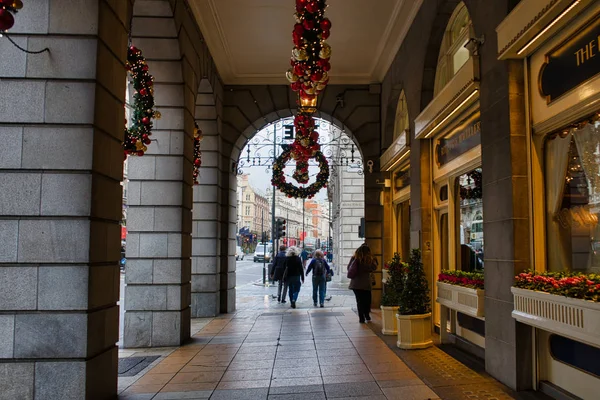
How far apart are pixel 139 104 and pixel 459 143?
469 cm

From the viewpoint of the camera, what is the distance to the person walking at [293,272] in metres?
14.3

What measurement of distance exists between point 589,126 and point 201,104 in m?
9.57

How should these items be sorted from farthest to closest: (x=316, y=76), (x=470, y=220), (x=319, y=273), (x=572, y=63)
Answer: (x=319, y=273)
(x=316, y=76)
(x=470, y=220)
(x=572, y=63)

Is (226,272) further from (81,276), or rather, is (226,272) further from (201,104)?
(81,276)

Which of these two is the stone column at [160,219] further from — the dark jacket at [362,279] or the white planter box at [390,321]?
the dark jacket at [362,279]

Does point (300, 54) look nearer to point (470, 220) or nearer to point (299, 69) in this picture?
point (299, 69)

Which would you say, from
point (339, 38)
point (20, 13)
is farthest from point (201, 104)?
point (20, 13)

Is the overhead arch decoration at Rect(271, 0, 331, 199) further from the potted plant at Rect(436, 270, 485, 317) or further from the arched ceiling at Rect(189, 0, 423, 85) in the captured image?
the potted plant at Rect(436, 270, 485, 317)

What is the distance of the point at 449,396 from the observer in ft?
16.6

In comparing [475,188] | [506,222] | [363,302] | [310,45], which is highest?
[310,45]

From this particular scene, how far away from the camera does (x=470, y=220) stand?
7234 millimetres

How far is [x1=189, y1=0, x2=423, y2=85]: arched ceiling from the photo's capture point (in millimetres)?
9688

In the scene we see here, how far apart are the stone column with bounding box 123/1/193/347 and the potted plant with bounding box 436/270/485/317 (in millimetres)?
4239

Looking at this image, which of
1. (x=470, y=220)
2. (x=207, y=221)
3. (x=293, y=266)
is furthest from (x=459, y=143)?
(x=293, y=266)
